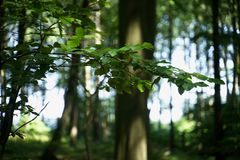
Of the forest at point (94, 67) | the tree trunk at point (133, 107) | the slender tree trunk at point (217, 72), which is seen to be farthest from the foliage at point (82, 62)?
the slender tree trunk at point (217, 72)

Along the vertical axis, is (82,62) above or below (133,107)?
above

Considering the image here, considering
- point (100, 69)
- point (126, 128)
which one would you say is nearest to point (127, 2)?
point (126, 128)

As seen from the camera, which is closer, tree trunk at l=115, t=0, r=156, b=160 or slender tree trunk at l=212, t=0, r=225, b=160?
tree trunk at l=115, t=0, r=156, b=160

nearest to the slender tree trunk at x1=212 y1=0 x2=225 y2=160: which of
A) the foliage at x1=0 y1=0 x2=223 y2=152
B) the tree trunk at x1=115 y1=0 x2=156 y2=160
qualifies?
the tree trunk at x1=115 y1=0 x2=156 y2=160

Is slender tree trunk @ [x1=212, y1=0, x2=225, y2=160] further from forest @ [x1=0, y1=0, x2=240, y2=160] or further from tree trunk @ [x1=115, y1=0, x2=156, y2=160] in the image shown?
tree trunk @ [x1=115, y1=0, x2=156, y2=160]

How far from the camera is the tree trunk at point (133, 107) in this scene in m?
4.80

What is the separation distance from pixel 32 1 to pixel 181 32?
23.3 metres

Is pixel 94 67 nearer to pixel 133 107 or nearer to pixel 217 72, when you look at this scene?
pixel 133 107

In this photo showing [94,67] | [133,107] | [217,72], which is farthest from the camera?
[217,72]

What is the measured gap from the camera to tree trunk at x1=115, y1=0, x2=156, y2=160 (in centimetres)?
480

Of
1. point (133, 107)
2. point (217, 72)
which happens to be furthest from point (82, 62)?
point (217, 72)

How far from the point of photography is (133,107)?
4.90 meters

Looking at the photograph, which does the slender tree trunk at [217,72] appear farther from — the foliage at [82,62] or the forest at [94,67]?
the foliage at [82,62]

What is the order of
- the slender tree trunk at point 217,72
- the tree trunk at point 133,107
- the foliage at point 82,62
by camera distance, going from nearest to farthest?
the foliage at point 82,62 → the tree trunk at point 133,107 → the slender tree trunk at point 217,72
